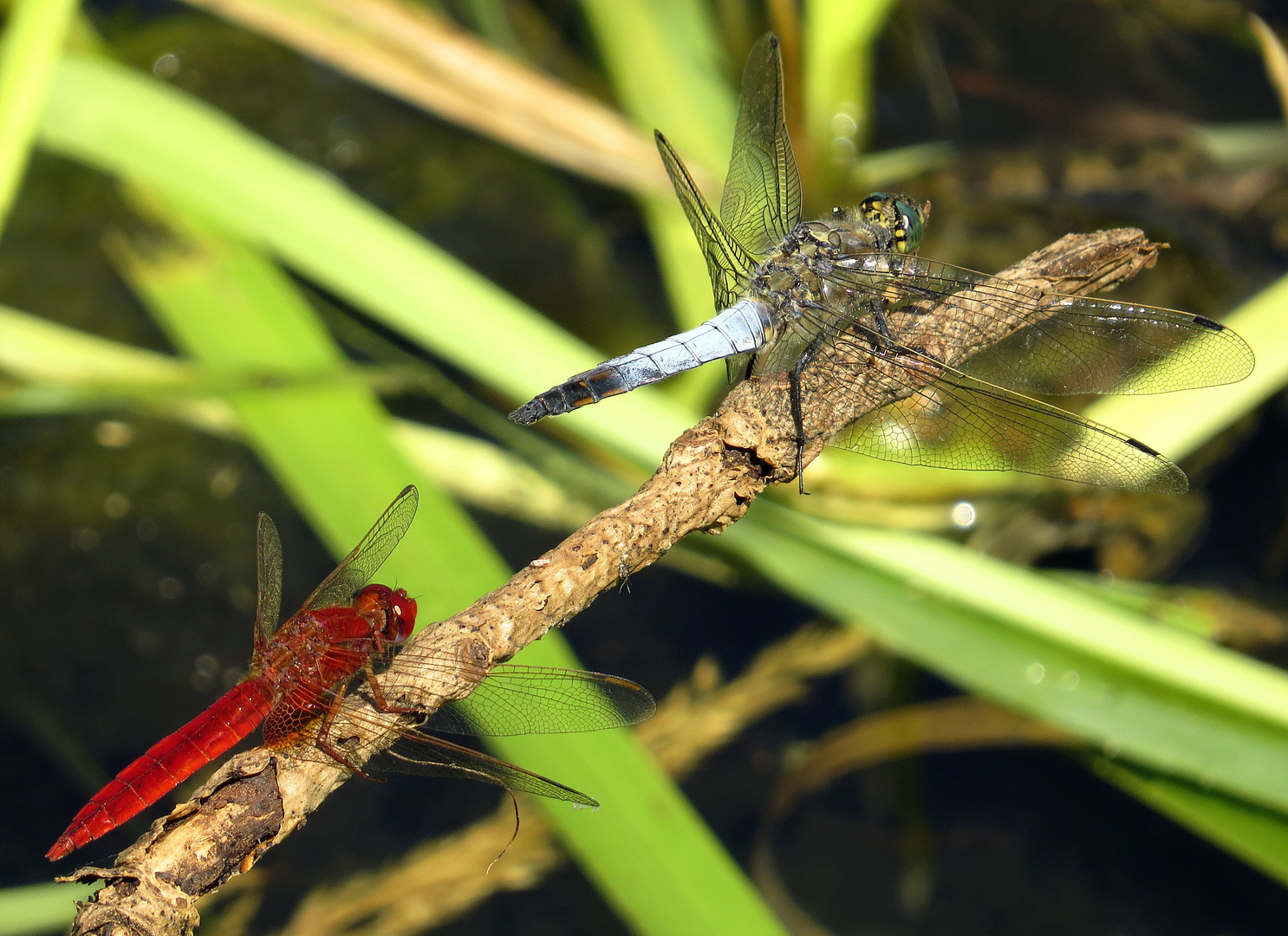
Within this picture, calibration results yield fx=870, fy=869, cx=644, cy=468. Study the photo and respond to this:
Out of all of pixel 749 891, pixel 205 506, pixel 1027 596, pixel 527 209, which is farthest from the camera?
pixel 527 209

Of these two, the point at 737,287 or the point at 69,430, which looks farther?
the point at 69,430

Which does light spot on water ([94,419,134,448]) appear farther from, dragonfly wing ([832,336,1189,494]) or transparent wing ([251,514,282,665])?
dragonfly wing ([832,336,1189,494])

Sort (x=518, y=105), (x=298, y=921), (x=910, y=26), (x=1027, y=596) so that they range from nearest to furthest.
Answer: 1. (x=1027, y=596)
2. (x=298, y=921)
3. (x=518, y=105)
4. (x=910, y=26)

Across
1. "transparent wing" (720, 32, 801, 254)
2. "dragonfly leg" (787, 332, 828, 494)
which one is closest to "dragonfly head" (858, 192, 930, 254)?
"transparent wing" (720, 32, 801, 254)

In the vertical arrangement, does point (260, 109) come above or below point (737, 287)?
above

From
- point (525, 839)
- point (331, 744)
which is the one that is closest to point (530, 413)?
point (331, 744)

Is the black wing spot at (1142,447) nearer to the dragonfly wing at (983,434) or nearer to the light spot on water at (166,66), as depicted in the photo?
the dragonfly wing at (983,434)

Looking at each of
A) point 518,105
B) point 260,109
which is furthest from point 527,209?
point 260,109

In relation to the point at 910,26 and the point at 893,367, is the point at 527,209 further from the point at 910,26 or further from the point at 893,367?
the point at 893,367
